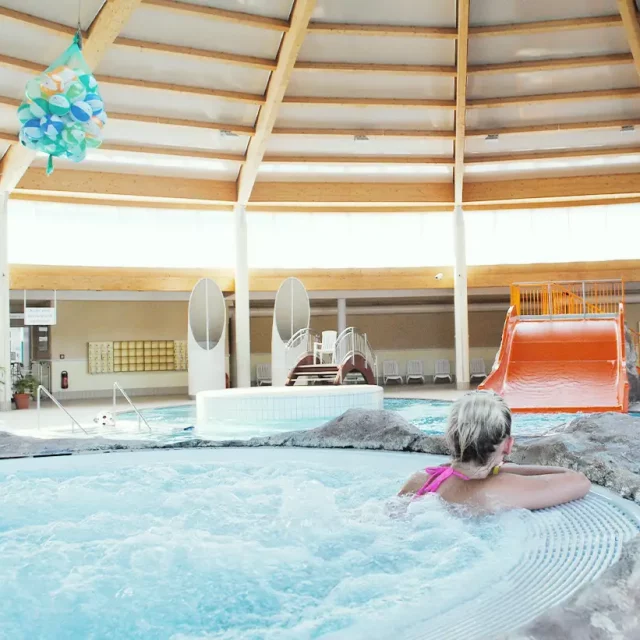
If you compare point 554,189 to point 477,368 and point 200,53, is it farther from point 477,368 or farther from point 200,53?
point 200,53

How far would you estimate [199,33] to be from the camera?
1206 centimetres

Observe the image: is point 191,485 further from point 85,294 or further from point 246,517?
point 85,294

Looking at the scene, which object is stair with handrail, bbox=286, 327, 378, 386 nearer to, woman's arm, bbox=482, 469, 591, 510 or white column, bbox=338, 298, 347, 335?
white column, bbox=338, 298, 347, 335

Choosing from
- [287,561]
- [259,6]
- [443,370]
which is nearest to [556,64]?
[259,6]

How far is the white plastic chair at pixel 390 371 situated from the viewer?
20.3 metres

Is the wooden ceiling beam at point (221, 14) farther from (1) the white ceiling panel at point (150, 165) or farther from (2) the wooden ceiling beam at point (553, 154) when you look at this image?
(2) the wooden ceiling beam at point (553, 154)

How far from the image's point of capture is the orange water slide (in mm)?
9969

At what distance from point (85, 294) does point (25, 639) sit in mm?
15052

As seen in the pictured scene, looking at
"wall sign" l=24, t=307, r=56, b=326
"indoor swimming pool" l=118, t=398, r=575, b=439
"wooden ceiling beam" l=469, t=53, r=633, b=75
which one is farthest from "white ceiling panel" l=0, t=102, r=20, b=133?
"wooden ceiling beam" l=469, t=53, r=633, b=75

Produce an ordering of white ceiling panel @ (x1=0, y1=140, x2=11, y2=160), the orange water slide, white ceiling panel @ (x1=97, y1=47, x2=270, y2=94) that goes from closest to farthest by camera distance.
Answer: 1. the orange water slide
2. white ceiling panel @ (x1=97, y1=47, x2=270, y2=94)
3. white ceiling panel @ (x1=0, y1=140, x2=11, y2=160)

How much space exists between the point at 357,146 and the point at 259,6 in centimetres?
452

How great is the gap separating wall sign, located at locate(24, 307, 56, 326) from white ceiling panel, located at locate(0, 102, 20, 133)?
151 inches

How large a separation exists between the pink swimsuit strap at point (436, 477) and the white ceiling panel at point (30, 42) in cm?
1006

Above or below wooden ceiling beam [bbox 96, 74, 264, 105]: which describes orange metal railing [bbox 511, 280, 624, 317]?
below
